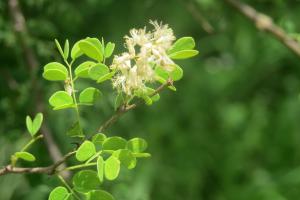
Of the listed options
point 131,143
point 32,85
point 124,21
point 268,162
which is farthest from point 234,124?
point 131,143

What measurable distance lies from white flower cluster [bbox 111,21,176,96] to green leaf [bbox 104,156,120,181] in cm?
9

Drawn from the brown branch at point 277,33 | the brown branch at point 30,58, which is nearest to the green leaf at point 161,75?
the brown branch at point 277,33

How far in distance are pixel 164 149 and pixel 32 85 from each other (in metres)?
1.13

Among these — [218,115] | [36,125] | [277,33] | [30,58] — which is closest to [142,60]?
[36,125]

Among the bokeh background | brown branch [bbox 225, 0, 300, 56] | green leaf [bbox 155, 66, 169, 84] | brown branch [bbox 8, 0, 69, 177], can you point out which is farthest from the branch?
the bokeh background

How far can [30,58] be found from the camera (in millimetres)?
1485

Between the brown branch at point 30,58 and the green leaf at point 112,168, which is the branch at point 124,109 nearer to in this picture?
the green leaf at point 112,168

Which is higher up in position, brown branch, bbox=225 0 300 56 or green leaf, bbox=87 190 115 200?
brown branch, bbox=225 0 300 56

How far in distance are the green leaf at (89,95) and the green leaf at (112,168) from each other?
124 mm

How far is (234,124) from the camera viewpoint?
104 inches

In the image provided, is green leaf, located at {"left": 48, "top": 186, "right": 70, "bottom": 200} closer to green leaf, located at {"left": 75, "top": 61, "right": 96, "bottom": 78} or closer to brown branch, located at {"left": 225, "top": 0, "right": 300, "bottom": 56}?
green leaf, located at {"left": 75, "top": 61, "right": 96, "bottom": 78}

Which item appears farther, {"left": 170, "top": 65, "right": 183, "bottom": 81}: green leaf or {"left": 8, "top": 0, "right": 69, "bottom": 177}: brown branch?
{"left": 8, "top": 0, "right": 69, "bottom": 177}: brown branch

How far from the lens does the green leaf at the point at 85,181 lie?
83cm

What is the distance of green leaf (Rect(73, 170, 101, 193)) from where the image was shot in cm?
83
